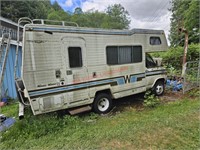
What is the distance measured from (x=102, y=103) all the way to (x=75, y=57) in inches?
74.5

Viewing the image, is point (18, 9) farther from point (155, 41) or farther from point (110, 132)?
point (110, 132)

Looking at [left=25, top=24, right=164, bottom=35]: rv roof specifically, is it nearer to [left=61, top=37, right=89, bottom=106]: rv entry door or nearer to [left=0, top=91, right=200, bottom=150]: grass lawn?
[left=61, top=37, right=89, bottom=106]: rv entry door

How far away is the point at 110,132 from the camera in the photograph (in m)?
3.86

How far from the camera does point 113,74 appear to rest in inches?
218

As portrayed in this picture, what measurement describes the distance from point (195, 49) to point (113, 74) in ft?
27.6

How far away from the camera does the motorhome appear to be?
4133 millimetres

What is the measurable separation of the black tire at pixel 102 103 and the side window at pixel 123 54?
1.15 metres

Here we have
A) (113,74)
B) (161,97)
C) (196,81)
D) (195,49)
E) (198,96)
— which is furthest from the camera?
(195,49)

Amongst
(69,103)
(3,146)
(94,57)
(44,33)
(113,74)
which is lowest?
(3,146)

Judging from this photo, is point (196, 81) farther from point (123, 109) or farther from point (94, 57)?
point (94, 57)

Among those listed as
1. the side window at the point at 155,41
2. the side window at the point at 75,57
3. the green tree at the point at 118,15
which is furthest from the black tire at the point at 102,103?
the green tree at the point at 118,15

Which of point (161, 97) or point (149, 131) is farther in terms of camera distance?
point (161, 97)

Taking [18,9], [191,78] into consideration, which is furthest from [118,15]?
[191,78]

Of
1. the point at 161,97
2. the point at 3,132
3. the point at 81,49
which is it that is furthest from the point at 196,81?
the point at 3,132
